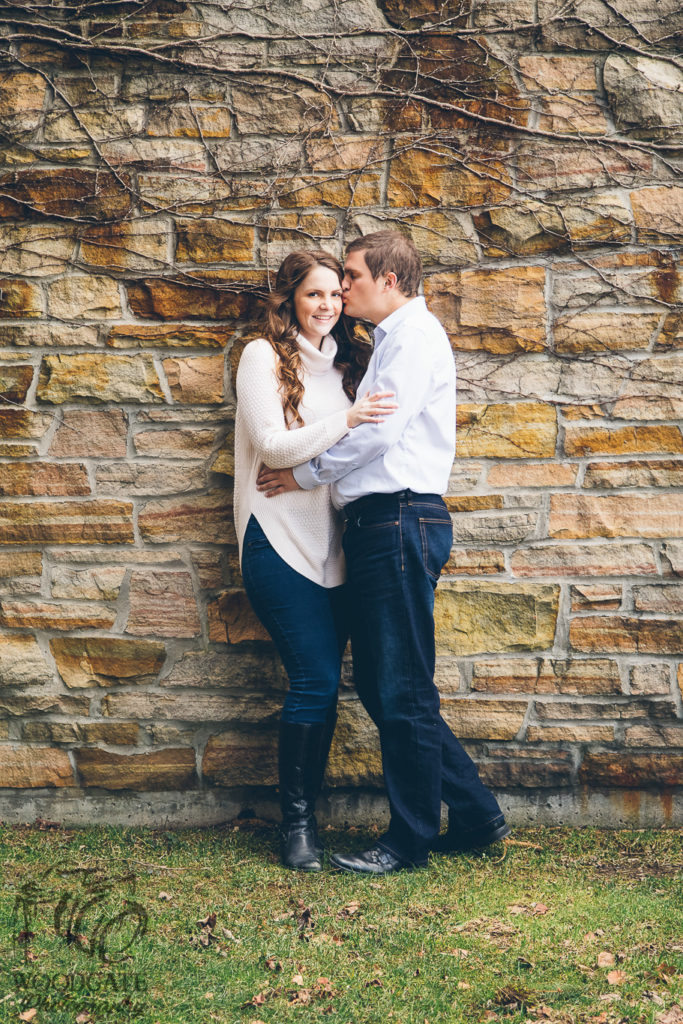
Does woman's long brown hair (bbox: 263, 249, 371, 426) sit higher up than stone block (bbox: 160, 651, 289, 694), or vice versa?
woman's long brown hair (bbox: 263, 249, 371, 426)

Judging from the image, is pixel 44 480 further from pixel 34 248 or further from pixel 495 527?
pixel 495 527

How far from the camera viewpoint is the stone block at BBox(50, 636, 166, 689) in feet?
10.7

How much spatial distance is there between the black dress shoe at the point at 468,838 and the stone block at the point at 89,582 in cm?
146

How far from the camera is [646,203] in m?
3.17

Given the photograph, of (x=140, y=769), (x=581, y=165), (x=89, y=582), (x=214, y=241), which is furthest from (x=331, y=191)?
(x=140, y=769)

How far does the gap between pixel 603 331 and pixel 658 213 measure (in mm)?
466

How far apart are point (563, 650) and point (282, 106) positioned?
2.23 m

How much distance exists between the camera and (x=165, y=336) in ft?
10.5

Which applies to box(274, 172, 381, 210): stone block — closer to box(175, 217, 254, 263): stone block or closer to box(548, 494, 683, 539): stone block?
box(175, 217, 254, 263): stone block

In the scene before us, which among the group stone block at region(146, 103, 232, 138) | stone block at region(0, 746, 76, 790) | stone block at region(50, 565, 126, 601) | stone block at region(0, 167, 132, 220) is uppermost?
stone block at region(146, 103, 232, 138)

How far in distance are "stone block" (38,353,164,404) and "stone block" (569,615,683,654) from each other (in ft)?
5.80

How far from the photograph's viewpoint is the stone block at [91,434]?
3.22m

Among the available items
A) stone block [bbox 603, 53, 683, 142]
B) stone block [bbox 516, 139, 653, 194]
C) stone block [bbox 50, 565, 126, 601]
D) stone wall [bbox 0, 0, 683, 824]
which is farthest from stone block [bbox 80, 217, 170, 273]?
stone block [bbox 603, 53, 683, 142]

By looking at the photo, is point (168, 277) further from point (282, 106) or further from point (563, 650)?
point (563, 650)
